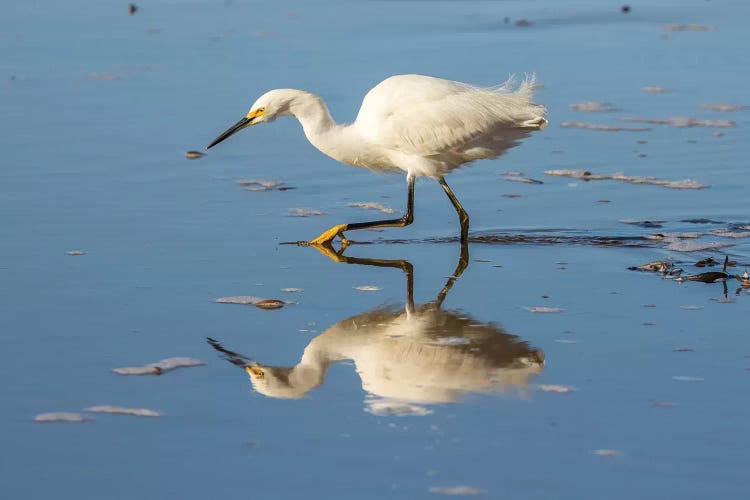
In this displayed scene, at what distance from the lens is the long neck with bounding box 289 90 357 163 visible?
746 centimetres

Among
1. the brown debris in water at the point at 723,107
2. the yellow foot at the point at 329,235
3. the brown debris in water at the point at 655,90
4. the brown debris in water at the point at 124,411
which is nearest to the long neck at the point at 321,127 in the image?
the yellow foot at the point at 329,235

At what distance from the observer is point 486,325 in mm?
5785

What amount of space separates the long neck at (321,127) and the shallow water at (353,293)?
18.8 inches

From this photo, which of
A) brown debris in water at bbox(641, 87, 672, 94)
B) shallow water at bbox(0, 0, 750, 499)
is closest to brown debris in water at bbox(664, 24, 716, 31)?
shallow water at bbox(0, 0, 750, 499)

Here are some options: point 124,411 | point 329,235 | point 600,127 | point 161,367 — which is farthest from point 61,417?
point 600,127

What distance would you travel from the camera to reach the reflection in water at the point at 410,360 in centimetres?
493

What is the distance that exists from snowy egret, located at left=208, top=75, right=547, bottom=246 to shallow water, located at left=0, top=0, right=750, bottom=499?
404mm

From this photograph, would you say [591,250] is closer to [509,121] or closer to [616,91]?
[509,121]

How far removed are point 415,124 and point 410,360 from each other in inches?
93.2

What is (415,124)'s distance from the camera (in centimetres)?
737

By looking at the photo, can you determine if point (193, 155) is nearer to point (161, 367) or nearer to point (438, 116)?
point (438, 116)

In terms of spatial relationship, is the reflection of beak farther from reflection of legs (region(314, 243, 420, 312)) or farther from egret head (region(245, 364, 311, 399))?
reflection of legs (region(314, 243, 420, 312))

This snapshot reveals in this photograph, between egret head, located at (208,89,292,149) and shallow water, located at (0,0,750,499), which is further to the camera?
egret head, located at (208,89,292,149)

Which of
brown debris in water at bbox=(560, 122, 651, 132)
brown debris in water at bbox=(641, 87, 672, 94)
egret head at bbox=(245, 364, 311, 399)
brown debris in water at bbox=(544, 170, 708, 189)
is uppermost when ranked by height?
brown debris in water at bbox=(641, 87, 672, 94)
